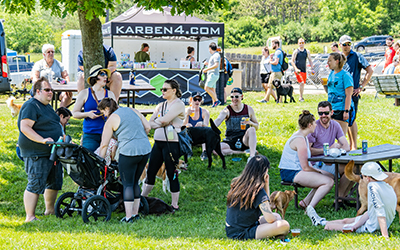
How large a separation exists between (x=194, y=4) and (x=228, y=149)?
2634mm

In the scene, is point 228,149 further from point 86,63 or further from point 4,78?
point 4,78

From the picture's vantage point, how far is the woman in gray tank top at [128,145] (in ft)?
17.8

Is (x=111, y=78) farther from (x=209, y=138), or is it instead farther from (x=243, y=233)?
(x=243, y=233)

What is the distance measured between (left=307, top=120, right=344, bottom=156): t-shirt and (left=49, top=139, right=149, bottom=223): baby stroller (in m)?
2.57

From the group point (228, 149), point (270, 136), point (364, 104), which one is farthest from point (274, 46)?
point (228, 149)

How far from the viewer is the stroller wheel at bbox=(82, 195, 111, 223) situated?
5438 mm

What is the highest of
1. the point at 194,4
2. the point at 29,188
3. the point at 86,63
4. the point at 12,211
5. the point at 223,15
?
the point at 223,15

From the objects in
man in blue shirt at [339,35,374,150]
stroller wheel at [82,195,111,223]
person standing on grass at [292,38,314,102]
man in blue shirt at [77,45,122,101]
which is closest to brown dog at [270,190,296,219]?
stroller wheel at [82,195,111,223]

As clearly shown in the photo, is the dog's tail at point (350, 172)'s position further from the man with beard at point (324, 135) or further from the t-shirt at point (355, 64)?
the t-shirt at point (355, 64)

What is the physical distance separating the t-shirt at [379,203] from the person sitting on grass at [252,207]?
934 mm

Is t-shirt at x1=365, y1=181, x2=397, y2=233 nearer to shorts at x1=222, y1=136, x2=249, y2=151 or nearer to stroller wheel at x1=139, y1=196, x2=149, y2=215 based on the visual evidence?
stroller wheel at x1=139, y1=196, x2=149, y2=215

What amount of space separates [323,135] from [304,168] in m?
0.92

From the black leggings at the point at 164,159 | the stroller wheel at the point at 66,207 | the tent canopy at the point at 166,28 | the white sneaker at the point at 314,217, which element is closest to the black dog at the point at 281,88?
the tent canopy at the point at 166,28

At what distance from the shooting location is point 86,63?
7883mm
